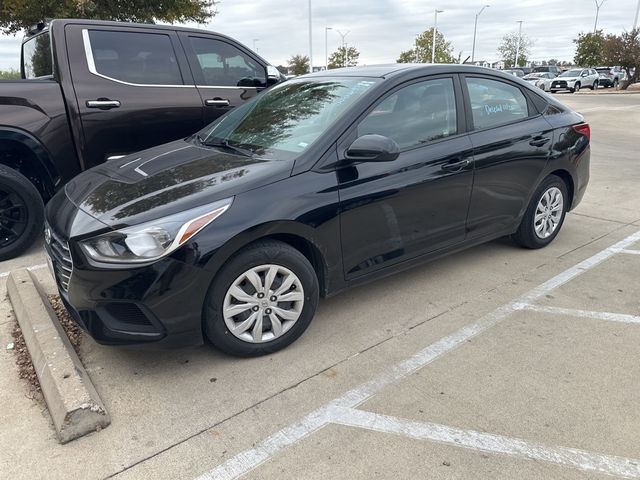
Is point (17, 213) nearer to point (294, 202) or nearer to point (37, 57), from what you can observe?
point (37, 57)

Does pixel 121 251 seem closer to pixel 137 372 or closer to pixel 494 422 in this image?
pixel 137 372

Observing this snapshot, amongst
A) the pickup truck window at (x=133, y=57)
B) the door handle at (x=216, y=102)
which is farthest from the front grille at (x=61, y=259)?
the door handle at (x=216, y=102)

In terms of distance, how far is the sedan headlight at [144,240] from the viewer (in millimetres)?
2570

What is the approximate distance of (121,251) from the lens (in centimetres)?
258

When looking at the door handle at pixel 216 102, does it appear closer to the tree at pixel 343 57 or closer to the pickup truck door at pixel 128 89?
the pickup truck door at pixel 128 89

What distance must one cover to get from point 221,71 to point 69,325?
10.7ft

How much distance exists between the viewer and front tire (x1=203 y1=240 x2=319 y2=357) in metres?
2.77

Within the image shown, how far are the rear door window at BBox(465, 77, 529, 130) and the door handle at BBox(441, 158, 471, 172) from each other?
358 mm

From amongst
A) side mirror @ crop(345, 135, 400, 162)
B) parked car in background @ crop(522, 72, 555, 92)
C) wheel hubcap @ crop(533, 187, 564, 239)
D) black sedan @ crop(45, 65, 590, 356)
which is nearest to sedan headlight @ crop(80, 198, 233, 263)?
black sedan @ crop(45, 65, 590, 356)

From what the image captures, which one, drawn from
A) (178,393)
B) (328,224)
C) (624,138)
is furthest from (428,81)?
(624,138)

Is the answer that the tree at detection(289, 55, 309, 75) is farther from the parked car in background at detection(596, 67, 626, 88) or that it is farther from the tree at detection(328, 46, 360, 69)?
the parked car in background at detection(596, 67, 626, 88)

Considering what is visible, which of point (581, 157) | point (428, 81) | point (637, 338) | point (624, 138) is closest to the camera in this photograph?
point (637, 338)

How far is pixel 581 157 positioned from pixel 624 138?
8846mm

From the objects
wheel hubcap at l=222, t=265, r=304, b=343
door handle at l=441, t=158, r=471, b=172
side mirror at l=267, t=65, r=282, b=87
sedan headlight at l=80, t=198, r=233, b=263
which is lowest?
wheel hubcap at l=222, t=265, r=304, b=343
